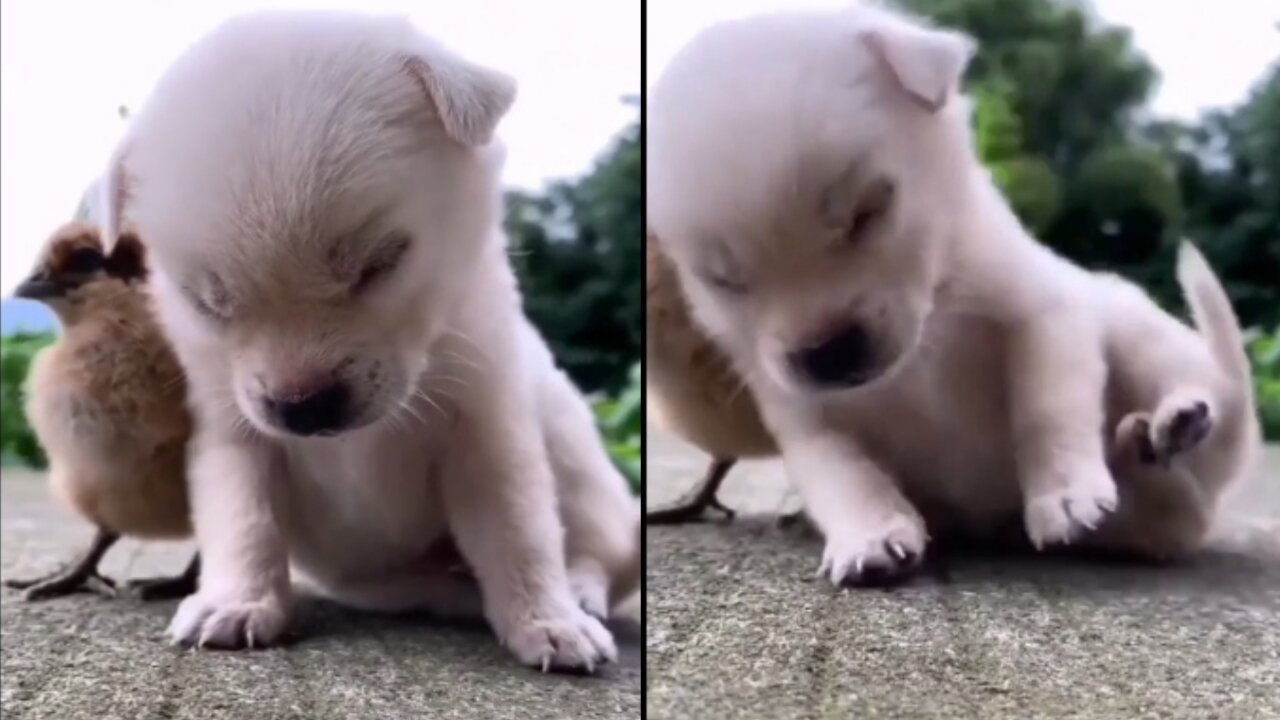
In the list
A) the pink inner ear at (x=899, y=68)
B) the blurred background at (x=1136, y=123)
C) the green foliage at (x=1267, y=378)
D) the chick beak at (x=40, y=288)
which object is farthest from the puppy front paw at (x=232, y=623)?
the green foliage at (x=1267, y=378)

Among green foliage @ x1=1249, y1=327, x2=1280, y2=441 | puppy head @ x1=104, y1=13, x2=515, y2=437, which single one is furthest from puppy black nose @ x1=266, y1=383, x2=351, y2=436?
green foliage @ x1=1249, y1=327, x2=1280, y2=441

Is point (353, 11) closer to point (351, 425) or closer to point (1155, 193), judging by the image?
point (351, 425)

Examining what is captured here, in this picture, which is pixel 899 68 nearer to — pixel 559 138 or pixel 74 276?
pixel 559 138

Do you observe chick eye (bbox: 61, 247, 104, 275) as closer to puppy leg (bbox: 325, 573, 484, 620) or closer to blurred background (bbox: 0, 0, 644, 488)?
blurred background (bbox: 0, 0, 644, 488)

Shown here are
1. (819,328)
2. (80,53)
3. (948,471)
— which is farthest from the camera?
(80,53)

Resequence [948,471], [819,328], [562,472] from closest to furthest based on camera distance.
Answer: [819,328] → [948,471] → [562,472]

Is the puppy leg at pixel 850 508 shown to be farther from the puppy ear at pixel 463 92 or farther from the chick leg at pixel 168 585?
the chick leg at pixel 168 585

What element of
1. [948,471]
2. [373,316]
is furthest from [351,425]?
[948,471]
